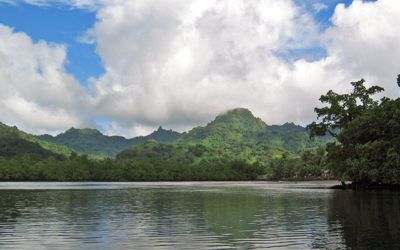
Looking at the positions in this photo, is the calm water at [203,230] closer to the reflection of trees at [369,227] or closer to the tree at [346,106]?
the reflection of trees at [369,227]

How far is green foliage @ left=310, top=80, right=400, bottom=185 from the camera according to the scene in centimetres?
8231

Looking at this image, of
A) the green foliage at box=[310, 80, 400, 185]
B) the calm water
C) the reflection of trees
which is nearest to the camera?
the reflection of trees

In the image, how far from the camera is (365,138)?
9256 centimetres

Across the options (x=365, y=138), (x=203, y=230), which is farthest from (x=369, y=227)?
(x=365, y=138)

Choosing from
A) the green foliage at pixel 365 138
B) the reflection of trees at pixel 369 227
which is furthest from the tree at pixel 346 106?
the reflection of trees at pixel 369 227

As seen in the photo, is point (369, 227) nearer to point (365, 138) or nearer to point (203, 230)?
point (203, 230)

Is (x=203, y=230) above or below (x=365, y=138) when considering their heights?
below

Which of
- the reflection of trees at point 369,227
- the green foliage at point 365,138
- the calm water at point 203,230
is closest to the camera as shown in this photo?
the reflection of trees at point 369,227

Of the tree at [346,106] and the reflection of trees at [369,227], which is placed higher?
the tree at [346,106]

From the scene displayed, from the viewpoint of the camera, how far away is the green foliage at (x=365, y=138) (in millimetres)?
82312

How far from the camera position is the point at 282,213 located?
46.6 meters

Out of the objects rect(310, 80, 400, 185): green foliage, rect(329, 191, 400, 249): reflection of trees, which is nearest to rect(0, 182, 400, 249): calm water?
rect(329, 191, 400, 249): reflection of trees

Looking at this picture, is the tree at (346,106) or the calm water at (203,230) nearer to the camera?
the calm water at (203,230)

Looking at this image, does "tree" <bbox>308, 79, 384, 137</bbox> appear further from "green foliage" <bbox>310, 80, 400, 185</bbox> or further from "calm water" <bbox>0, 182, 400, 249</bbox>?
"calm water" <bbox>0, 182, 400, 249</bbox>
